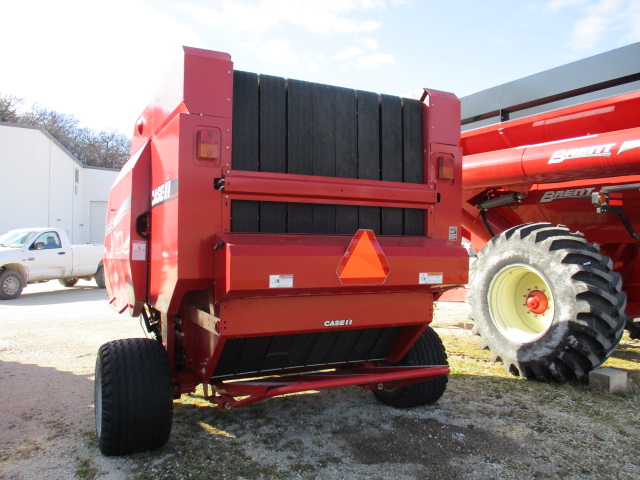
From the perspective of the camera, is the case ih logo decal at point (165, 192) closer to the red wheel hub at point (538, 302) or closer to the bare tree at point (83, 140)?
the red wheel hub at point (538, 302)

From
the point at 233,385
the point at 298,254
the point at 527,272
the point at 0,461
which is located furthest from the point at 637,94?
the point at 0,461

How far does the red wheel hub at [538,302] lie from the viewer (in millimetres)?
5230

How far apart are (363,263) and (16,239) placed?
12.5m

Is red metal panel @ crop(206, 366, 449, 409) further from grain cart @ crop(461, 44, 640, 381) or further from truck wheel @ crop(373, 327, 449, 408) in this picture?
grain cart @ crop(461, 44, 640, 381)

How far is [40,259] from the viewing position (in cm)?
1302

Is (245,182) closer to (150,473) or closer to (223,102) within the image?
(223,102)

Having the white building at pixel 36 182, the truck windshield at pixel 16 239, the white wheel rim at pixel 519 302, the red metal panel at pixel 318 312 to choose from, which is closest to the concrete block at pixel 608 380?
the white wheel rim at pixel 519 302

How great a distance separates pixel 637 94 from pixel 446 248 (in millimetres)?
2865

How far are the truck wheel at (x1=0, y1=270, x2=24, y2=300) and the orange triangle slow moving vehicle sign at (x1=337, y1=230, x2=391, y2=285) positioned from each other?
37.7 ft

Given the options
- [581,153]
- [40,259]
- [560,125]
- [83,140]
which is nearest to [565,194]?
[560,125]

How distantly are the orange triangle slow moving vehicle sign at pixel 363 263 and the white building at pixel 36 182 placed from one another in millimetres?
26651

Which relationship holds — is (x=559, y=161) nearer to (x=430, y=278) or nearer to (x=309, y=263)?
(x=430, y=278)

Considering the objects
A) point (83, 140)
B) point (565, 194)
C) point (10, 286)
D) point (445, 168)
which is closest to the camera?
point (445, 168)

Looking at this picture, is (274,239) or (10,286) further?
(10,286)
